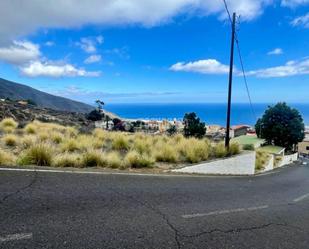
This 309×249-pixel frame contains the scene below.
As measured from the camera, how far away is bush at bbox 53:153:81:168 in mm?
9336

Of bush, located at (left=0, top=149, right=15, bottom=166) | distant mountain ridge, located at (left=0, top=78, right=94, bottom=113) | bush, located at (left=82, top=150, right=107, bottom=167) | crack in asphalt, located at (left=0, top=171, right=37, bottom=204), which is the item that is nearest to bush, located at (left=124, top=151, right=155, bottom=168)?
bush, located at (left=82, top=150, right=107, bottom=167)

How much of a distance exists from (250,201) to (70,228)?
5.15 meters

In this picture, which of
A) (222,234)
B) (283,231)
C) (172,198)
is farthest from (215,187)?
(222,234)

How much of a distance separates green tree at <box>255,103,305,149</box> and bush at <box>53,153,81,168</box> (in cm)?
5911

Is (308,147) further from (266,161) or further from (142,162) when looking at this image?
(142,162)

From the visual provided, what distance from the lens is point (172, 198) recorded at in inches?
280

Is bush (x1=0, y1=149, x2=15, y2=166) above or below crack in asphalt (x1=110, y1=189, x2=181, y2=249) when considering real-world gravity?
above

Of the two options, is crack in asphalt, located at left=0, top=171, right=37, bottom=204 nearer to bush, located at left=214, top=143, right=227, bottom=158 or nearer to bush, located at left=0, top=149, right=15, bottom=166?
bush, located at left=0, top=149, right=15, bottom=166

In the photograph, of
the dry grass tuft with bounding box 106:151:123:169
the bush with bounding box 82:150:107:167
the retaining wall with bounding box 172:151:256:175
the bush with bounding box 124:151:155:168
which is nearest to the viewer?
the bush with bounding box 82:150:107:167

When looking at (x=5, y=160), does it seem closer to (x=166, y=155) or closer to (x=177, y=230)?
(x=177, y=230)

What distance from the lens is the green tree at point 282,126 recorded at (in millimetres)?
62562

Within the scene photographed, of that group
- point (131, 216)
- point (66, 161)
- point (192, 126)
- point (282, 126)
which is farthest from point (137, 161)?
point (282, 126)

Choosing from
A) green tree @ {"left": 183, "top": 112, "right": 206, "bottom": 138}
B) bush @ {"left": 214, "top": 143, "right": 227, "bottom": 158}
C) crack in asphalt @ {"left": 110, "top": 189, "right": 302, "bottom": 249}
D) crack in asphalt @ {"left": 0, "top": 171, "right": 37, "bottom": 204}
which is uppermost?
green tree @ {"left": 183, "top": 112, "right": 206, "bottom": 138}

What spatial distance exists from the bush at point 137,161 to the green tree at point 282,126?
56.6 m
